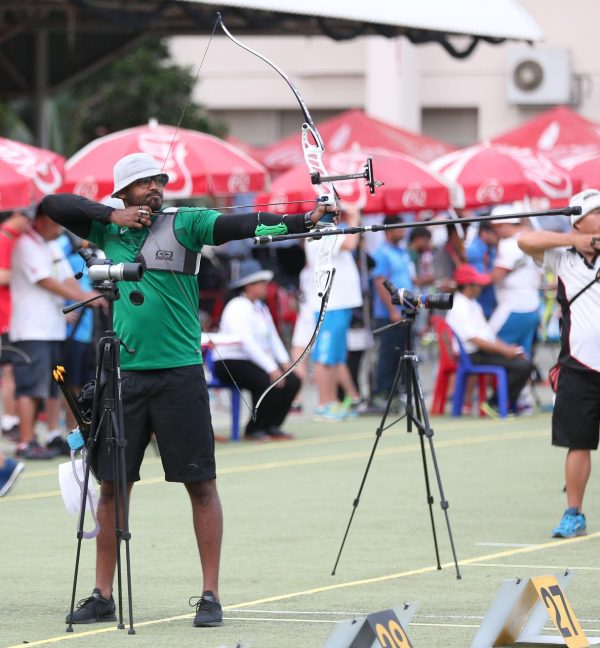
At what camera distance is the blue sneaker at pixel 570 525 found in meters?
9.49

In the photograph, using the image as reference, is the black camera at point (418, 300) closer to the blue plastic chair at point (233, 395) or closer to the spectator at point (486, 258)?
the blue plastic chair at point (233, 395)

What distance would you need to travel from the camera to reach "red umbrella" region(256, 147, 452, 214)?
55.8 ft

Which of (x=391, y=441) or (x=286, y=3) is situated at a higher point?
(x=286, y=3)

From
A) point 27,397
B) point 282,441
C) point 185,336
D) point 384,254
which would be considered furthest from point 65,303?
point 185,336

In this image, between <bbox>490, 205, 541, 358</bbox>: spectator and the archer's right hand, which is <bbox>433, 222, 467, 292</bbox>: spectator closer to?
<bbox>490, 205, 541, 358</bbox>: spectator

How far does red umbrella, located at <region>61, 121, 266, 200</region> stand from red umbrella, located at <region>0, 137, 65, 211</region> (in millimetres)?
1353

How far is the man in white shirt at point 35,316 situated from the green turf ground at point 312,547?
1.80 ft

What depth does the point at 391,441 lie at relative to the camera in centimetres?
1491

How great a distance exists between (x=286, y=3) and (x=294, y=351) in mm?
4534

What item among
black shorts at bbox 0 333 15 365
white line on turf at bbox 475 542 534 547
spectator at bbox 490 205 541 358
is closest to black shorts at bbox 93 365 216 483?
white line on turf at bbox 475 542 534 547

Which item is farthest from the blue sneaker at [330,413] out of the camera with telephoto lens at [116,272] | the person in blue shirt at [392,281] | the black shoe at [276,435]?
the camera with telephoto lens at [116,272]

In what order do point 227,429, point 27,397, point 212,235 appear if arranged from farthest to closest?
point 227,429, point 27,397, point 212,235

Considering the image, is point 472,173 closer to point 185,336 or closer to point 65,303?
point 65,303

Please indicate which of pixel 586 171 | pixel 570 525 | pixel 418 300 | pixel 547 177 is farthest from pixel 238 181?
pixel 418 300
